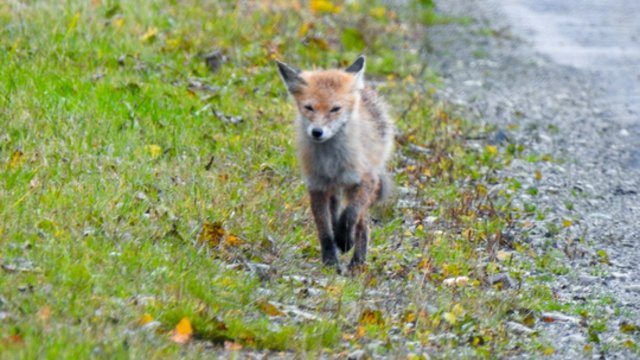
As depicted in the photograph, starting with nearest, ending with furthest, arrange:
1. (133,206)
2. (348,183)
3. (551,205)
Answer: (133,206), (348,183), (551,205)

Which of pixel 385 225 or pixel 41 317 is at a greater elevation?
→ pixel 41 317

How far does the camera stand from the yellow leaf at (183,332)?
589 cm

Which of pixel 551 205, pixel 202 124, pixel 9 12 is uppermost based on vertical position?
pixel 9 12

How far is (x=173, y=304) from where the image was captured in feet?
20.2

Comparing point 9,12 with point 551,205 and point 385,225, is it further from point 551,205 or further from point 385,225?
point 551,205

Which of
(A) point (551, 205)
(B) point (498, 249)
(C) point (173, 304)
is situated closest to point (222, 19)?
(A) point (551, 205)

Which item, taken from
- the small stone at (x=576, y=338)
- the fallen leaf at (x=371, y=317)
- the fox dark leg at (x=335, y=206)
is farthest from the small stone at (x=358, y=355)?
the fox dark leg at (x=335, y=206)

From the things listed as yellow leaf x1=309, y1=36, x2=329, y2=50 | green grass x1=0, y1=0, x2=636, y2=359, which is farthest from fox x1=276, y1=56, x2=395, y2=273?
yellow leaf x1=309, y1=36, x2=329, y2=50

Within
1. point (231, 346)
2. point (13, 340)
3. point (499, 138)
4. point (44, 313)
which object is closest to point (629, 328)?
point (231, 346)

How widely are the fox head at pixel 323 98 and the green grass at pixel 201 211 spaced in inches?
30.0

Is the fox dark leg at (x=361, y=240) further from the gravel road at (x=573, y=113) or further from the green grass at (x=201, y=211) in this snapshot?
the gravel road at (x=573, y=113)

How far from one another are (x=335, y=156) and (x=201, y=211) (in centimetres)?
105

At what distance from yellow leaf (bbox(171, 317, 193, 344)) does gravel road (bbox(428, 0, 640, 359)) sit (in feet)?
6.91

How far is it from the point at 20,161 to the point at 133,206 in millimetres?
950
